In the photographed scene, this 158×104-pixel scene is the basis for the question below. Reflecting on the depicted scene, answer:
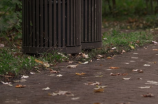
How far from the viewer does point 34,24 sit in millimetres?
6957

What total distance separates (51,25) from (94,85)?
6.23 feet

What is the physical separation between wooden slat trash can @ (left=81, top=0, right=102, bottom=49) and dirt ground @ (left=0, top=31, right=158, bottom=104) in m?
0.79

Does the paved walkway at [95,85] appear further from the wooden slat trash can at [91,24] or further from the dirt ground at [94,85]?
the wooden slat trash can at [91,24]

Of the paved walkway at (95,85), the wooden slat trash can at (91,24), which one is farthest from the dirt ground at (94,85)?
the wooden slat trash can at (91,24)

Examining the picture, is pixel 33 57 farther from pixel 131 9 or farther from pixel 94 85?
pixel 131 9

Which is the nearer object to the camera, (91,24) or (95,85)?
(95,85)

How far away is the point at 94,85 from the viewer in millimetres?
5301

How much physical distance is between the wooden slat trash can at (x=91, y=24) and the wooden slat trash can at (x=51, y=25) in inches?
26.1

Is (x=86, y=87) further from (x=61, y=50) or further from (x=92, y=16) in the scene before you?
(x=92, y=16)

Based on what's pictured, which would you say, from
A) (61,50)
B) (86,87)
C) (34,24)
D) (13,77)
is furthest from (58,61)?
(86,87)

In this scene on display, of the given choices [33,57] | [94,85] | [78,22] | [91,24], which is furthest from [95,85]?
[91,24]

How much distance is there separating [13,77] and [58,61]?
132 cm

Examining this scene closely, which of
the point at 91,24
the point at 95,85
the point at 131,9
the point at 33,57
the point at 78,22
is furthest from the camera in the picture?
the point at 131,9

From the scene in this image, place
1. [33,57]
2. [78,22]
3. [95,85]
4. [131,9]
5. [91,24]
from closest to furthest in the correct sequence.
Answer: [95,85] → [33,57] → [78,22] → [91,24] → [131,9]
